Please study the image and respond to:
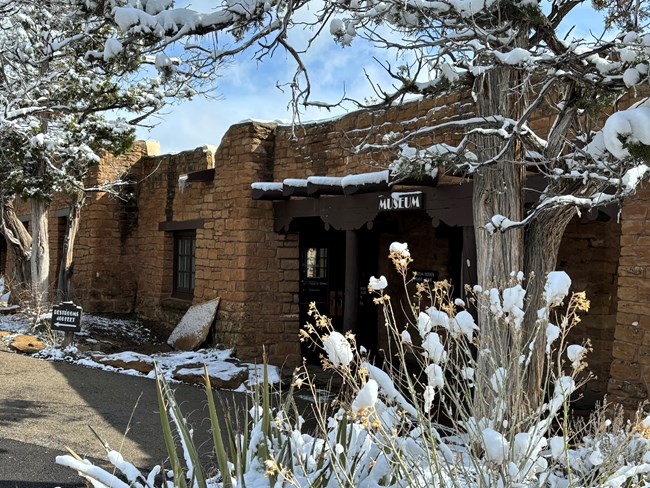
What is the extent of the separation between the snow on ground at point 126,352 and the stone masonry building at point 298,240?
507mm

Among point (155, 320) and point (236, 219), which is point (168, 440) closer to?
point (236, 219)

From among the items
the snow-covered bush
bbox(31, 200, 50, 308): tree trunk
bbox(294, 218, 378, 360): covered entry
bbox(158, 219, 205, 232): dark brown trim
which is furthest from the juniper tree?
the snow-covered bush

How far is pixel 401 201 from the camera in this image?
681 cm

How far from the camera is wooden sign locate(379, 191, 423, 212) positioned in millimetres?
6641

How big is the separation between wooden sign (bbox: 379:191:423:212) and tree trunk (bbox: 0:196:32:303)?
7626mm

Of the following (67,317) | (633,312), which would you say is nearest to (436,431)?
(633,312)

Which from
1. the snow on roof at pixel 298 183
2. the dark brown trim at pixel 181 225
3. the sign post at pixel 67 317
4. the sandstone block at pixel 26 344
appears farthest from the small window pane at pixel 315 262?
the sandstone block at pixel 26 344

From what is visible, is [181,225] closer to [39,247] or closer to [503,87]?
[39,247]

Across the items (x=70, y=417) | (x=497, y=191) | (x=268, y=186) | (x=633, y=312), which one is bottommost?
(x=70, y=417)

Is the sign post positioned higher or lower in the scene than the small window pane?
lower

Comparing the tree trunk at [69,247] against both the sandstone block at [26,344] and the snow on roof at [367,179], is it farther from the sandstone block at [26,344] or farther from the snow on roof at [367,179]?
the snow on roof at [367,179]

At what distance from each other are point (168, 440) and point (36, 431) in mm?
3056

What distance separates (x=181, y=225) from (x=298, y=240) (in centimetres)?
279

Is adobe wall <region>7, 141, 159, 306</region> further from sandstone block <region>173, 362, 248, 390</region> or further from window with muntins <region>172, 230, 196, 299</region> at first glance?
sandstone block <region>173, 362, 248, 390</region>
